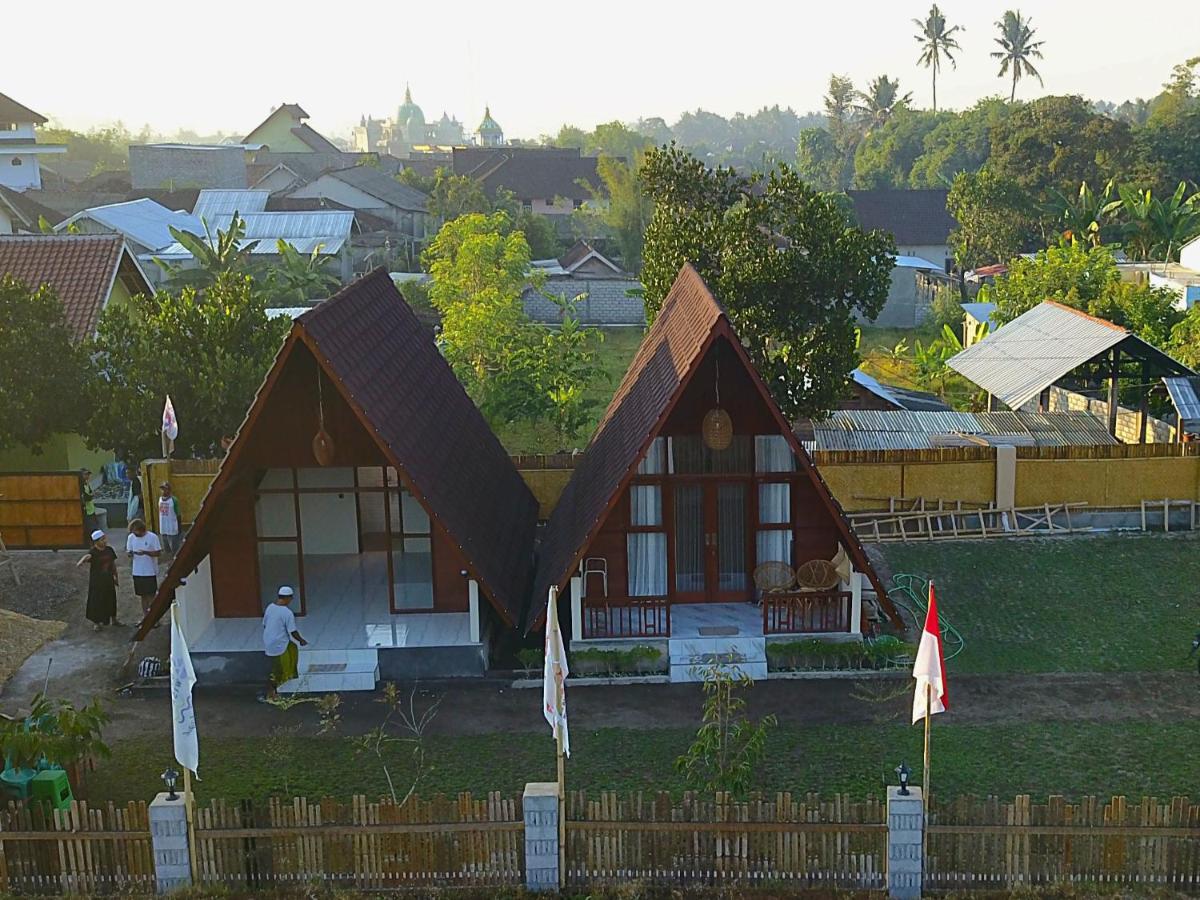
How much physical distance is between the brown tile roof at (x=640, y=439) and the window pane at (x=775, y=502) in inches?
20.2

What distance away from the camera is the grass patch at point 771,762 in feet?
42.2

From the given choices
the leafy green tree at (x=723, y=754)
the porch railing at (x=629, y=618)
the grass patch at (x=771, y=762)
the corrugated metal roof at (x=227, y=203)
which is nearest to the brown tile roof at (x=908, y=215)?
the corrugated metal roof at (x=227, y=203)

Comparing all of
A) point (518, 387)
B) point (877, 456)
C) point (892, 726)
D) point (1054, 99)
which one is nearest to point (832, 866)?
point (892, 726)

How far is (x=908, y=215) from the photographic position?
72.9m

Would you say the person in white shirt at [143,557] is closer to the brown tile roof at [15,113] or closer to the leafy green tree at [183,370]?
the leafy green tree at [183,370]

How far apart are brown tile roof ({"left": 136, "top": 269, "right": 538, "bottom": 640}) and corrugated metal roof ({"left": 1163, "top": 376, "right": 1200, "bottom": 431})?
1277 cm

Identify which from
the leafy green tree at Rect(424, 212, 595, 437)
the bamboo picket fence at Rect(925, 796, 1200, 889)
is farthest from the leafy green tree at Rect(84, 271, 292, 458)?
the bamboo picket fence at Rect(925, 796, 1200, 889)

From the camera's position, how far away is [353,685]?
15492mm

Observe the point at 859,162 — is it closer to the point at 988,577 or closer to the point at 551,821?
the point at 988,577

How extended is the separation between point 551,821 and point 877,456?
13066mm

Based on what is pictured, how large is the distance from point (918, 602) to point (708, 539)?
3.94m

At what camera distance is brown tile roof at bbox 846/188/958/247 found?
71.1m

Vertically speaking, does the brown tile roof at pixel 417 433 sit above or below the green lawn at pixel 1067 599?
above

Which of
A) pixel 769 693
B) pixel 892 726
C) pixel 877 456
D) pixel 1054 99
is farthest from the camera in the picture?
pixel 1054 99
